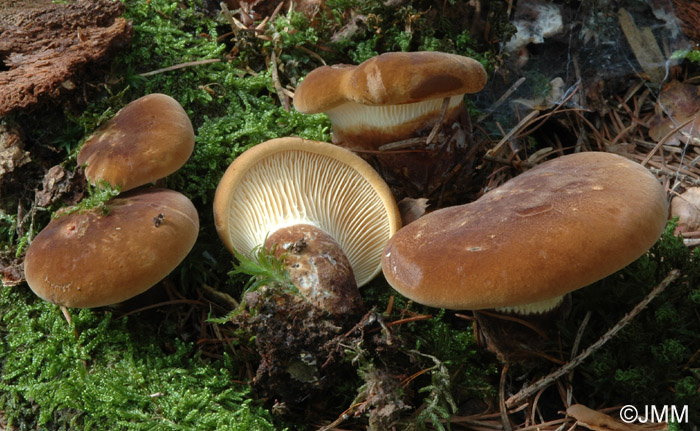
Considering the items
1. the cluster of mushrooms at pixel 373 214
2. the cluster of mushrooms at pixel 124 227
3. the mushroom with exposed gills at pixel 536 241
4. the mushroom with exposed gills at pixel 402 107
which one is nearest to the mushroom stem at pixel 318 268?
the cluster of mushrooms at pixel 373 214

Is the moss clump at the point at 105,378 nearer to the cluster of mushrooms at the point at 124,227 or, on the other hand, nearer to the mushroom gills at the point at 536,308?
the cluster of mushrooms at the point at 124,227

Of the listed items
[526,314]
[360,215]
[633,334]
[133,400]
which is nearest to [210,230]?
[360,215]

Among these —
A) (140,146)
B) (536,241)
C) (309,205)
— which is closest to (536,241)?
(536,241)

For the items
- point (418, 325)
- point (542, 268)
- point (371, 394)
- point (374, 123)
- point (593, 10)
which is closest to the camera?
point (542, 268)

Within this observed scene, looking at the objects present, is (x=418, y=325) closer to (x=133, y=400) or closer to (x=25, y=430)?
(x=133, y=400)

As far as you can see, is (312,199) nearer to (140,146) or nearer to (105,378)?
(140,146)

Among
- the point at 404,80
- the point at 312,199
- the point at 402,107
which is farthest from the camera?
the point at 312,199
